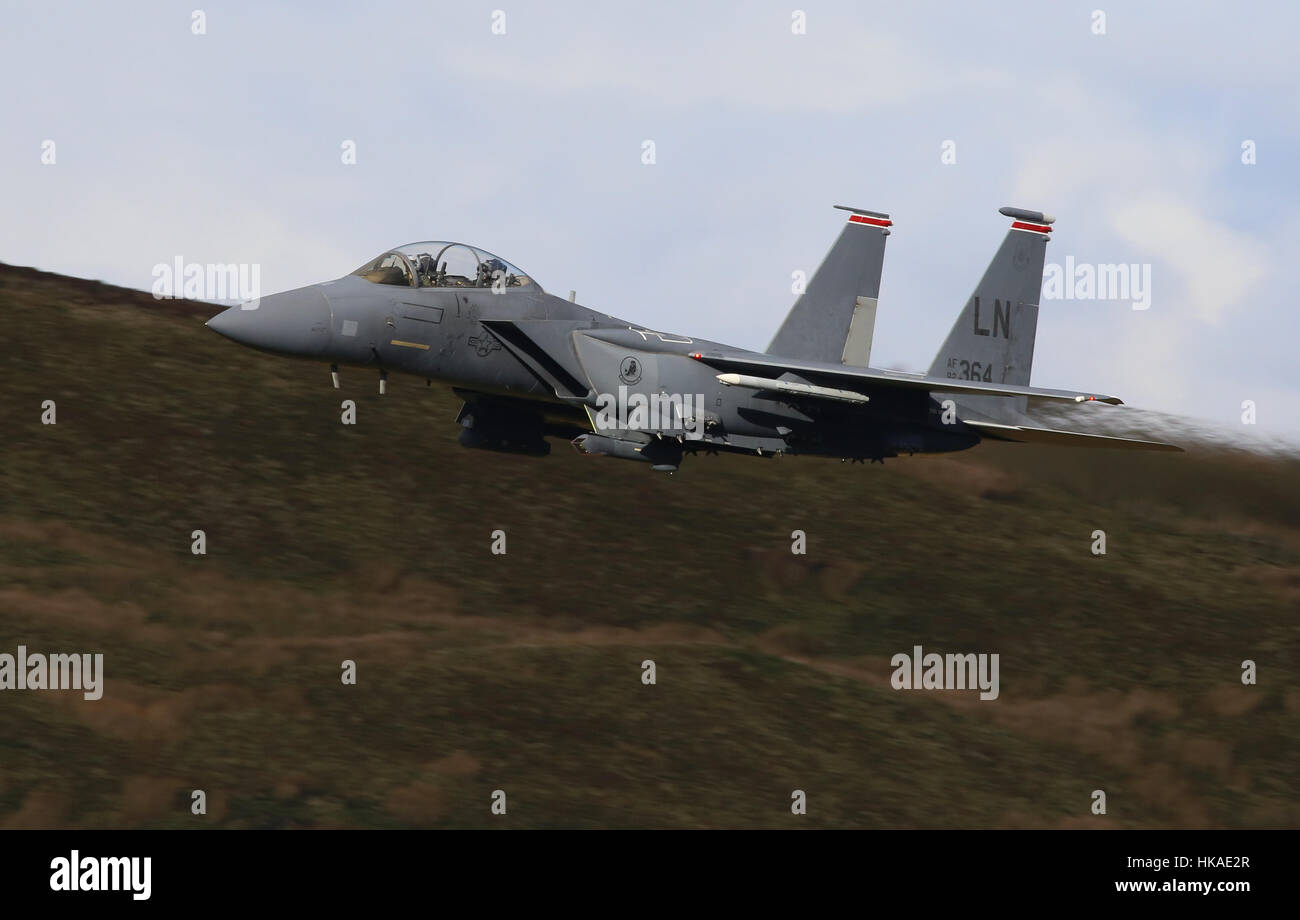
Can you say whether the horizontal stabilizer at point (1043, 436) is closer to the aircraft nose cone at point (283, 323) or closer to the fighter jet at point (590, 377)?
the fighter jet at point (590, 377)

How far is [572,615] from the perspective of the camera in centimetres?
3688

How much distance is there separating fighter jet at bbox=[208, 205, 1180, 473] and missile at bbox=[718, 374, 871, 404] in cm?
2

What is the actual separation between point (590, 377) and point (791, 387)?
3.16m

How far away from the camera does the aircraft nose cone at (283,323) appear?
811 inches

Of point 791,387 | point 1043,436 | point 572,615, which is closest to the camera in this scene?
point 791,387

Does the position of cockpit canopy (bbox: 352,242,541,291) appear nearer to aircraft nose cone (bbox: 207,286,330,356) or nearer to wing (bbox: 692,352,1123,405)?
aircraft nose cone (bbox: 207,286,330,356)

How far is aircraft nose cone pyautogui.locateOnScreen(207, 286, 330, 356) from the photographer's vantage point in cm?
2059

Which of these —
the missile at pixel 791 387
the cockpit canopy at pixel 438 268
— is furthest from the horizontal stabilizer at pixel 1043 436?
the cockpit canopy at pixel 438 268

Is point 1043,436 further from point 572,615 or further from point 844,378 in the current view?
point 572,615

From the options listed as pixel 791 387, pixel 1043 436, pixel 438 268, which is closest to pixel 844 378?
pixel 791 387
